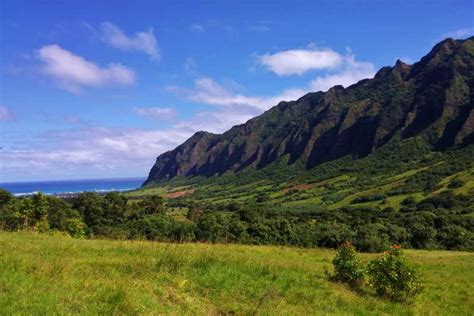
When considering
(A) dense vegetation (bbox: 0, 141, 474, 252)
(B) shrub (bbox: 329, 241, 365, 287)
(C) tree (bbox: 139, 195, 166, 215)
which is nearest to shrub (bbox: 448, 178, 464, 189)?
(A) dense vegetation (bbox: 0, 141, 474, 252)

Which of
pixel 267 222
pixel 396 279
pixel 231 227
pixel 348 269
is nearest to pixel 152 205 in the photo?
pixel 267 222

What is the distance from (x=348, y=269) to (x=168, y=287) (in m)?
7.58

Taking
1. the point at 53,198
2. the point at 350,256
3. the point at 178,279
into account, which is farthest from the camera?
the point at 53,198

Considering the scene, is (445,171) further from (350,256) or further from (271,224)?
(350,256)

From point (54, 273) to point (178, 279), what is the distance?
3255 millimetres

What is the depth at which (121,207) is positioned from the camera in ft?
362

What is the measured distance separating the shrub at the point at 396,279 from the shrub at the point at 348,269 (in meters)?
0.87

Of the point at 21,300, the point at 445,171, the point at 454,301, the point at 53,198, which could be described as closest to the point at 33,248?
the point at 21,300

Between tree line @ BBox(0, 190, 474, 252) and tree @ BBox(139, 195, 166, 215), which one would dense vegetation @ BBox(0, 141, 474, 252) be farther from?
tree @ BBox(139, 195, 166, 215)

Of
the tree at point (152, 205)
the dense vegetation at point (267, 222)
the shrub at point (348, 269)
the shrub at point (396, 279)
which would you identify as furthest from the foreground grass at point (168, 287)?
the tree at point (152, 205)

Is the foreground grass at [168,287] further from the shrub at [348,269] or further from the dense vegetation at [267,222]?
the dense vegetation at [267,222]

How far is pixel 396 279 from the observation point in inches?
580

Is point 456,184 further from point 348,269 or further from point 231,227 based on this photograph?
point 348,269

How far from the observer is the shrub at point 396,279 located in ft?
48.4
